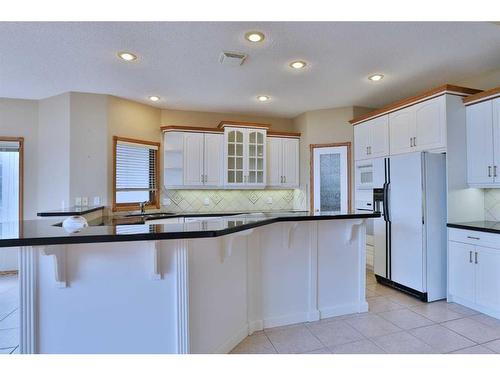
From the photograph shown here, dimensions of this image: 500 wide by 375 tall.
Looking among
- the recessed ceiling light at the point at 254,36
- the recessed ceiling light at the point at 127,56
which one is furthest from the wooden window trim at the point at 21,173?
the recessed ceiling light at the point at 254,36

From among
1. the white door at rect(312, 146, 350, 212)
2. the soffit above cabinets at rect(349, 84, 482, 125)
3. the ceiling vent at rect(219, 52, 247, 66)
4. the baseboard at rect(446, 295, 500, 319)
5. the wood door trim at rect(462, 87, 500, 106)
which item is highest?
the ceiling vent at rect(219, 52, 247, 66)

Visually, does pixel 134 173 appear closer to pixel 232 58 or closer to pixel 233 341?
pixel 232 58

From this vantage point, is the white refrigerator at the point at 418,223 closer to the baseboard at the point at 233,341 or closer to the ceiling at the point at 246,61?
the ceiling at the point at 246,61

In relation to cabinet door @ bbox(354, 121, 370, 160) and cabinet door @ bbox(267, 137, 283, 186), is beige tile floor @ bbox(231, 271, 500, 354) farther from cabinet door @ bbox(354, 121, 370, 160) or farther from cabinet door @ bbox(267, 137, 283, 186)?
cabinet door @ bbox(267, 137, 283, 186)

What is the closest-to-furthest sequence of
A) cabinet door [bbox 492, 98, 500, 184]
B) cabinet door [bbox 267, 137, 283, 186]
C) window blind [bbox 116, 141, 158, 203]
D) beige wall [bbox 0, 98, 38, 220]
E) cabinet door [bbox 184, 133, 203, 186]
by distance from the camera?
cabinet door [bbox 492, 98, 500, 184]
beige wall [bbox 0, 98, 38, 220]
window blind [bbox 116, 141, 158, 203]
cabinet door [bbox 184, 133, 203, 186]
cabinet door [bbox 267, 137, 283, 186]

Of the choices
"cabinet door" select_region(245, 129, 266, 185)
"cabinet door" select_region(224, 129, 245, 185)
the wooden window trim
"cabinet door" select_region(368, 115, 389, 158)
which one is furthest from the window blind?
"cabinet door" select_region(368, 115, 389, 158)

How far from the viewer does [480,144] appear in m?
A: 3.15

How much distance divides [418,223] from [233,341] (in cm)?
241

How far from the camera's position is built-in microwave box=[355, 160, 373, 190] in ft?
14.2

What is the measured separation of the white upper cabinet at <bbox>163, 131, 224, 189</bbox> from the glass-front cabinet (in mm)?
318

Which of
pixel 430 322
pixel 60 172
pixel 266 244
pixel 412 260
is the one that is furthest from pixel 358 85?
pixel 60 172

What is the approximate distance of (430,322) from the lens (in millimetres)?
2689

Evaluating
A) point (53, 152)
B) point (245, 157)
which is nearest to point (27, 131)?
Result: point (53, 152)
